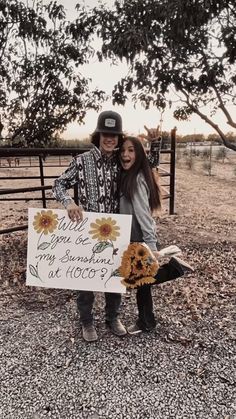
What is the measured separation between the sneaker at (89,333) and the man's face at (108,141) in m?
1.41

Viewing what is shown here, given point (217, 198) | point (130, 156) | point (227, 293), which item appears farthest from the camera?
point (217, 198)

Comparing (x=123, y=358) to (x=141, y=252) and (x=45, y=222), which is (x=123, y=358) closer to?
(x=141, y=252)

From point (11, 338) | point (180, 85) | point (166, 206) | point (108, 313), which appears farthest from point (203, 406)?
point (166, 206)

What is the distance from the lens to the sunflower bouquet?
245 centimetres

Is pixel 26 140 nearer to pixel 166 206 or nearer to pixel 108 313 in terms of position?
pixel 108 313

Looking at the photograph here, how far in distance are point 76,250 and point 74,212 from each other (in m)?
0.34

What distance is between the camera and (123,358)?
2588 mm

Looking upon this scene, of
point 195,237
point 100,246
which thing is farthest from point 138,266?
point 195,237

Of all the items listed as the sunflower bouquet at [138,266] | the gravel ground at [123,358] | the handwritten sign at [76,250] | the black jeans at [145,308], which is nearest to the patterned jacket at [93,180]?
the handwritten sign at [76,250]

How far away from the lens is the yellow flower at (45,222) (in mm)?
2611

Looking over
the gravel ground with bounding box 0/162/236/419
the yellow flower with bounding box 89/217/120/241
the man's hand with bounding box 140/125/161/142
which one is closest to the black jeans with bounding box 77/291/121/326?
the gravel ground with bounding box 0/162/236/419

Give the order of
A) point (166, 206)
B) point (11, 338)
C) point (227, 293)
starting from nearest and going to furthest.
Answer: point (11, 338), point (227, 293), point (166, 206)

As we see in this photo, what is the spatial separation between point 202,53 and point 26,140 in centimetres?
259

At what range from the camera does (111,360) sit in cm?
257
